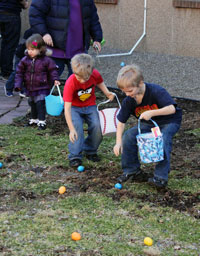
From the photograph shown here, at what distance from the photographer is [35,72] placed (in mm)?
6367

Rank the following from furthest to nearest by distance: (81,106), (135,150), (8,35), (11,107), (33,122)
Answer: (8,35), (11,107), (33,122), (81,106), (135,150)

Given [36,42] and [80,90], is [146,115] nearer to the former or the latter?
[80,90]

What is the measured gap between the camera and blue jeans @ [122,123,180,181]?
4.52m

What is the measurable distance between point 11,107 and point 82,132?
2512 millimetres

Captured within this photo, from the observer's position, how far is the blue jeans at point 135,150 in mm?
4523

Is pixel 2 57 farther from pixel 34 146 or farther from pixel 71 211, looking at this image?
pixel 71 211

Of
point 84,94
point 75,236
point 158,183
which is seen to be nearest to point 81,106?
point 84,94

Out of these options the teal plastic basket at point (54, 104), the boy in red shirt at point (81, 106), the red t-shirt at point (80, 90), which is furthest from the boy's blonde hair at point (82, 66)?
the teal plastic basket at point (54, 104)

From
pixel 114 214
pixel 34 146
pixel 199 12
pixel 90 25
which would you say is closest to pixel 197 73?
pixel 199 12

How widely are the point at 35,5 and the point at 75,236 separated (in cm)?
377

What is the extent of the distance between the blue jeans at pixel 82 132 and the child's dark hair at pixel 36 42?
128 centimetres

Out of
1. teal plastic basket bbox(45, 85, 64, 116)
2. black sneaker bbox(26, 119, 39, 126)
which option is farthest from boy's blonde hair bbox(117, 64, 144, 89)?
black sneaker bbox(26, 119, 39, 126)

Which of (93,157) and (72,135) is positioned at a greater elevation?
(72,135)

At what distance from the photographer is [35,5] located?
6551 mm
